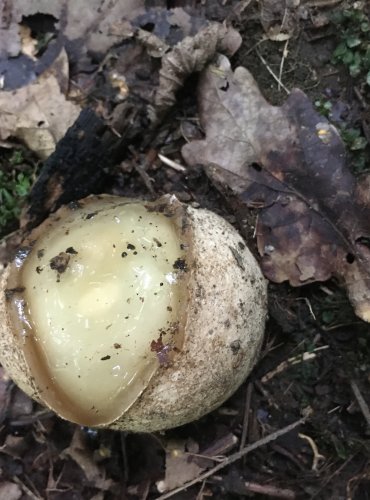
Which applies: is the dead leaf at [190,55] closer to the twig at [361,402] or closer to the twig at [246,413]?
the twig at [246,413]

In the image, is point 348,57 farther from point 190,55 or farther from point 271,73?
point 190,55

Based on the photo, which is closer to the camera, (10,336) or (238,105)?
(10,336)

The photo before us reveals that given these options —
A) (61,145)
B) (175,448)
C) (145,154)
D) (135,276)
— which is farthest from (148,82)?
(175,448)

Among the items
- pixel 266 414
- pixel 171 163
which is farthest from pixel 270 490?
pixel 171 163

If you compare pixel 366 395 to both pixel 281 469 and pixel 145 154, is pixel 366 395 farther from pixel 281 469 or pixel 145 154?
pixel 145 154

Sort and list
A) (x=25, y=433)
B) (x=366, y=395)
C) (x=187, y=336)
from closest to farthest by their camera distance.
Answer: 1. (x=187, y=336)
2. (x=366, y=395)
3. (x=25, y=433)

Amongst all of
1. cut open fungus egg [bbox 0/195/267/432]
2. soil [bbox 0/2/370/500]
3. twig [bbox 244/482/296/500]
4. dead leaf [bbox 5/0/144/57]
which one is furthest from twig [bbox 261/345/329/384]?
dead leaf [bbox 5/0/144/57]

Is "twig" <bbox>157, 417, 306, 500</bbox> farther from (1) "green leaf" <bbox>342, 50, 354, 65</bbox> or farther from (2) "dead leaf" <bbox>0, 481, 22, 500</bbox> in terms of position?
(1) "green leaf" <bbox>342, 50, 354, 65</bbox>
